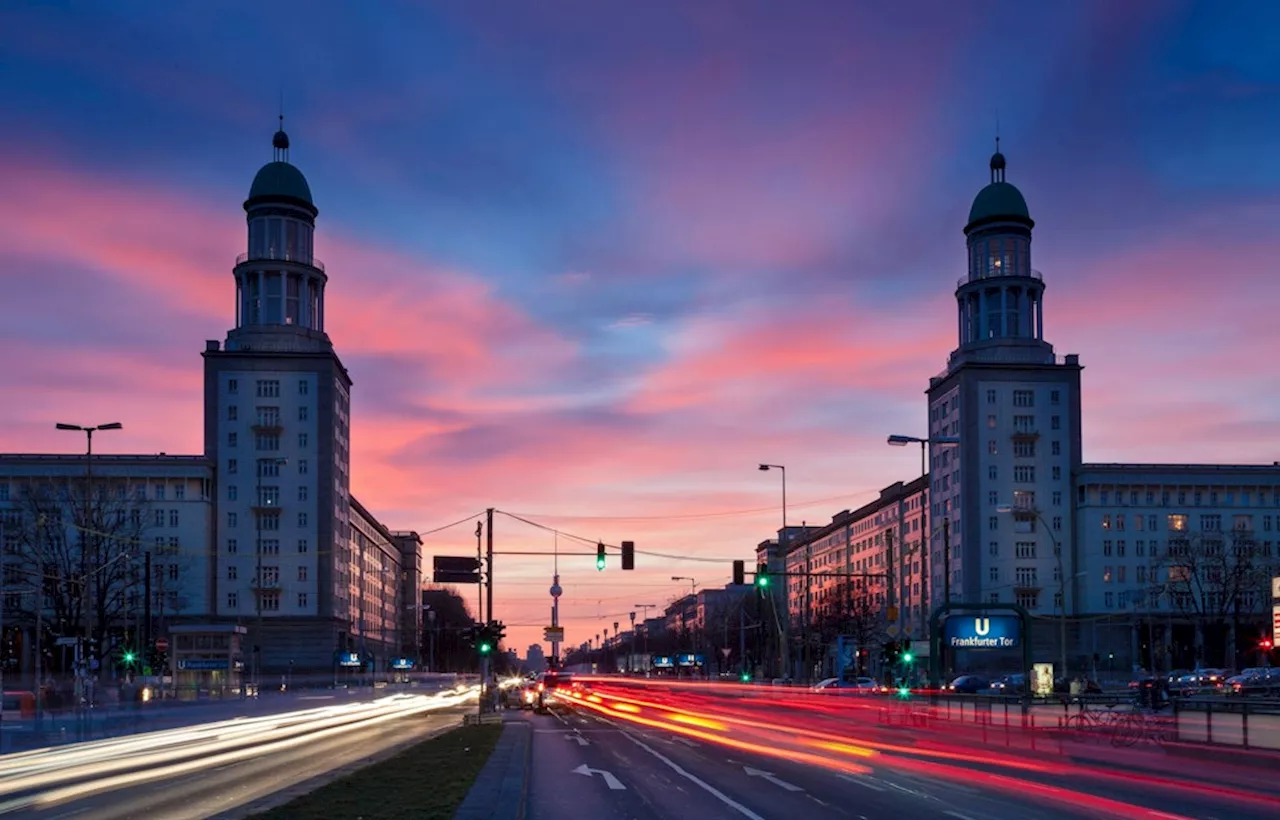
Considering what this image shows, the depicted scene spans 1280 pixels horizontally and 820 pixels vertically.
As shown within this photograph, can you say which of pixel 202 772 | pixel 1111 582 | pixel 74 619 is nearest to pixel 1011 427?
pixel 1111 582

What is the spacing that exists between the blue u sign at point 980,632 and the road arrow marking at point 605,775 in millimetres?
21365

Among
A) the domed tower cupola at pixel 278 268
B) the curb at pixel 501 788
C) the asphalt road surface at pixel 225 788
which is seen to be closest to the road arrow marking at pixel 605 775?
the curb at pixel 501 788

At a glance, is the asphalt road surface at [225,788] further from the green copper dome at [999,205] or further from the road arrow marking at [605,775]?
the green copper dome at [999,205]

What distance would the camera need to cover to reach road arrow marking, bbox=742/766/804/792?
87.1 ft

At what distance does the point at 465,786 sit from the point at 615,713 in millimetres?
47403

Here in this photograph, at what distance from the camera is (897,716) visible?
57.4 metres

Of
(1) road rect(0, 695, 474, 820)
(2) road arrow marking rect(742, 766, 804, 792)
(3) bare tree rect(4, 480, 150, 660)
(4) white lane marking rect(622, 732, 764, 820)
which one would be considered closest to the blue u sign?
(4) white lane marking rect(622, 732, 764, 820)

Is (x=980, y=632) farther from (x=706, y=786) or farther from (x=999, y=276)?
(x=999, y=276)

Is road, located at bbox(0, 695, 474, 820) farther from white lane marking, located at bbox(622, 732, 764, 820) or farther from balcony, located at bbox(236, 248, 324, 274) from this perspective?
balcony, located at bbox(236, 248, 324, 274)

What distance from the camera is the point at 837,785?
2719 cm

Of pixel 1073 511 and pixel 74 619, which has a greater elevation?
pixel 1073 511

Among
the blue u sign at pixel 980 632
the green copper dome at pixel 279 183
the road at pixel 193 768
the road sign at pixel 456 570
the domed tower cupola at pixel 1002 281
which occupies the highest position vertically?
the green copper dome at pixel 279 183

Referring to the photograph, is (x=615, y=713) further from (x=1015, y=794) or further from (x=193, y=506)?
(x=193, y=506)

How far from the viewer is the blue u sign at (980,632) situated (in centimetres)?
5025
